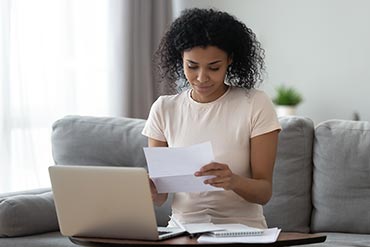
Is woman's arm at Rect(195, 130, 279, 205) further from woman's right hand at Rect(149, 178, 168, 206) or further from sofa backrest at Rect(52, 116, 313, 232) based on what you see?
sofa backrest at Rect(52, 116, 313, 232)

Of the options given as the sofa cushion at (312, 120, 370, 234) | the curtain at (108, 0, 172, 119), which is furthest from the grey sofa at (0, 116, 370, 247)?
the curtain at (108, 0, 172, 119)

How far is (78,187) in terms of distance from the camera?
172 centimetres

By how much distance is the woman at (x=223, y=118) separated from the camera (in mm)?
2004

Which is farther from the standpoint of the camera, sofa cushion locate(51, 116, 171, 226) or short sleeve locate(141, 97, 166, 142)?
Result: sofa cushion locate(51, 116, 171, 226)

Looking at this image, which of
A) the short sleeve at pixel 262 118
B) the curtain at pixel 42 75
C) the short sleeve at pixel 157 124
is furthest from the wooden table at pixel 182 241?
the curtain at pixel 42 75

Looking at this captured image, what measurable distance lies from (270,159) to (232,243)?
18.1 inches

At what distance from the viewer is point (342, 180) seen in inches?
103

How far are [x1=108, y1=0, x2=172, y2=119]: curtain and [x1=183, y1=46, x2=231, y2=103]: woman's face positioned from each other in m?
1.70

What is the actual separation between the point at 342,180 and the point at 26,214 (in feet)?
3.67

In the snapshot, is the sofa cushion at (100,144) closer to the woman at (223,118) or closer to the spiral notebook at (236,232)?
the woman at (223,118)

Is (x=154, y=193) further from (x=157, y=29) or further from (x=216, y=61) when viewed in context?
(x=157, y=29)

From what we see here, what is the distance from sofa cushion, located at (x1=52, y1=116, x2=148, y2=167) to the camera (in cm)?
282

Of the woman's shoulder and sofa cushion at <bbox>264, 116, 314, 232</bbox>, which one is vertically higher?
the woman's shoulder

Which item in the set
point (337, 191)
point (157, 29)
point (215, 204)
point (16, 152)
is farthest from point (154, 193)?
point (157, 29)
